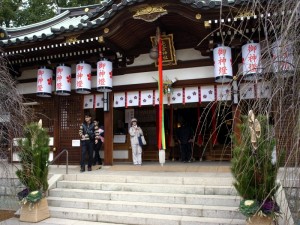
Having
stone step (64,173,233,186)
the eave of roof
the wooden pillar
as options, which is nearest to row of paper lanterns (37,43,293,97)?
the wooden pillar

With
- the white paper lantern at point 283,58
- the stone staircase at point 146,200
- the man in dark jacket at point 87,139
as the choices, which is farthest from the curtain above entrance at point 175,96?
the white paper lantern at point 283,58

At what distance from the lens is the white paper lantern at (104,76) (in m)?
10.8

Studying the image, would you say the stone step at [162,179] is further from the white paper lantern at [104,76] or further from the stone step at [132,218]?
the white paper lantern at [104,76]

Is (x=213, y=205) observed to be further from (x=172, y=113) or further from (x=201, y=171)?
(x=172, y=113)

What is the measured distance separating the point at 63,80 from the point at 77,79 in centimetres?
69

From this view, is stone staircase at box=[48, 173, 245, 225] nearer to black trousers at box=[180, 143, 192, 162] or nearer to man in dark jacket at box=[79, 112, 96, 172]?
man in dark jacket at box=[79, 112, 96, 172]

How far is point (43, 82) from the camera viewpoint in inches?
463

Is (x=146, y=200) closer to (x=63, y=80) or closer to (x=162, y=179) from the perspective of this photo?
(x=162, y=179)

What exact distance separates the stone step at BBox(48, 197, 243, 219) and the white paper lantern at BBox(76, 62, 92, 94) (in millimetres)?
4227

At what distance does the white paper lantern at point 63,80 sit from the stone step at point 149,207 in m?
4.50

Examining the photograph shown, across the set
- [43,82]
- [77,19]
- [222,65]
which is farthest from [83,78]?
[77,19]

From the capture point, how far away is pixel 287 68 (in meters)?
2.91

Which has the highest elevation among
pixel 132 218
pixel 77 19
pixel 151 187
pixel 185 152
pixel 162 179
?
pixel 77 19

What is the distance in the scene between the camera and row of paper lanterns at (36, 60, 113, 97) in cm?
1089
